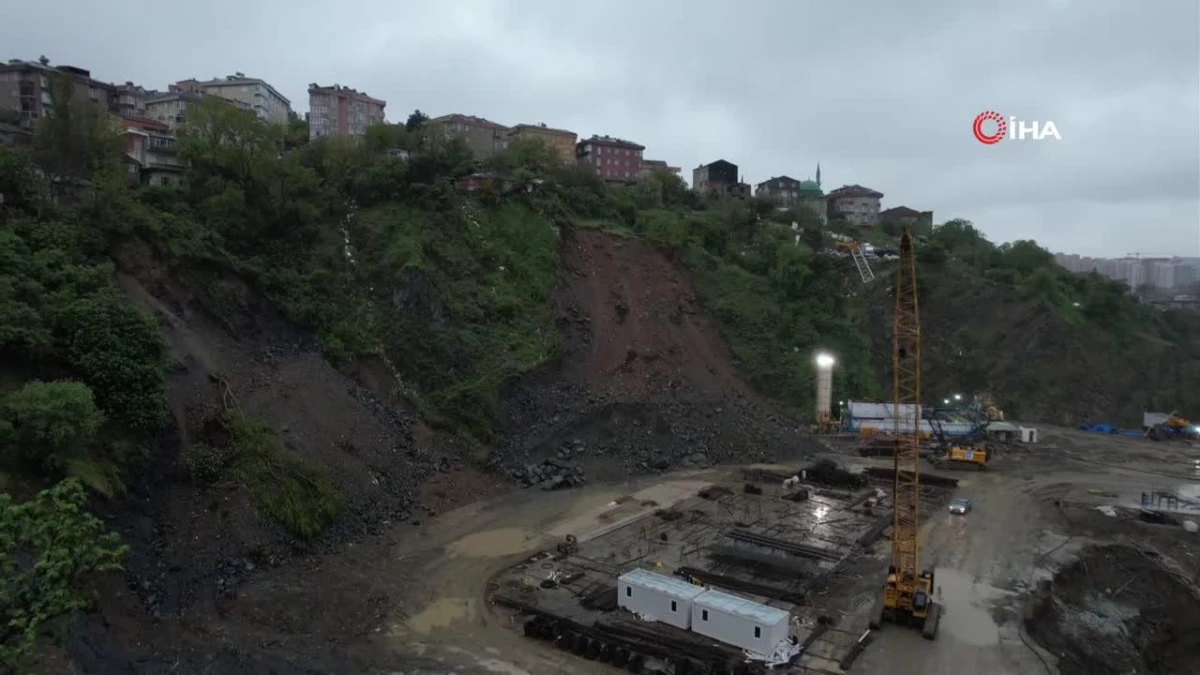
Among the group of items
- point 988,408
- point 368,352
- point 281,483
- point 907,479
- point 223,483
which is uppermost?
point 368,352

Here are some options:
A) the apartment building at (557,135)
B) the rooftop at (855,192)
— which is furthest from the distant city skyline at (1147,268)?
the apartment building at (557,135)

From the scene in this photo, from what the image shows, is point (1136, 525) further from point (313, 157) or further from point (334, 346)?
point (313, 157)

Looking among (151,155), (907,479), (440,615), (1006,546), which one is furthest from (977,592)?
(151,155)

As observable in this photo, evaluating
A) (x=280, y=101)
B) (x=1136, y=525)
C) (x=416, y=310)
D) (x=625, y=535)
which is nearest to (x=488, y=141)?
(x=280, y=101)

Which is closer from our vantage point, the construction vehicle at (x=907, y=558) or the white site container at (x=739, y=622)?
the white site container at (x=739, y=622)

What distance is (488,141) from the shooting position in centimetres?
6344

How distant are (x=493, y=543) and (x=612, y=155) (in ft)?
176

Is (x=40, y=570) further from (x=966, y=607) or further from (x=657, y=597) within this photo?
(x=966, y=607)

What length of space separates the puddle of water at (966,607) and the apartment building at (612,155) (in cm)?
5353

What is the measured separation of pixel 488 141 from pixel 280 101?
1675cm

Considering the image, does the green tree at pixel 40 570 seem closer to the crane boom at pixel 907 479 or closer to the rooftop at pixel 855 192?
the crane boom at pixel 907 479

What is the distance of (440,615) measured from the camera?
17.8 m

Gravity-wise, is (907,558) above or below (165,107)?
below

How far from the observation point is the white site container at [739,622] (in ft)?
51.5
